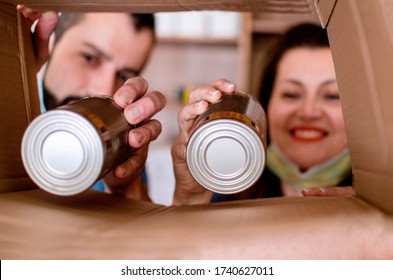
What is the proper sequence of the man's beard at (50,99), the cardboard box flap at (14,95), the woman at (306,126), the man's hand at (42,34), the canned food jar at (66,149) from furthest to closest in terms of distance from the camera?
the woman at (306,126) < the man's beard at (50,99) < the man's hand at (42,34) < the cardboard box flap at (14,95) < the canned food jar at (66,149)

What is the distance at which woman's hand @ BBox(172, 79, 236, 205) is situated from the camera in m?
0.48

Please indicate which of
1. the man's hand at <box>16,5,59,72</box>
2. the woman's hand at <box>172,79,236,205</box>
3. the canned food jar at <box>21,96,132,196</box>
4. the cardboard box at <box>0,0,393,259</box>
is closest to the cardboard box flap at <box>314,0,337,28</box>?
the cardboard box at <box>0,0,393,259</box>

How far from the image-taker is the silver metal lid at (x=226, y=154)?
393 mm

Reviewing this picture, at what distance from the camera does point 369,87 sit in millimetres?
391

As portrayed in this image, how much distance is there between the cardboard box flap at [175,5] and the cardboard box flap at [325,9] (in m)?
0.02

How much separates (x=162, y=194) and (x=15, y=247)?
2.06 meters

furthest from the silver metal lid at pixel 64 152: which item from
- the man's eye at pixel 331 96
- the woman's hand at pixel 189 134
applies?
the man's eye at pixel 331 96

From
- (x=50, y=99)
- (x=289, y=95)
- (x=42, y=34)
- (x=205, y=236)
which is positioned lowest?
(x=205, y=236)

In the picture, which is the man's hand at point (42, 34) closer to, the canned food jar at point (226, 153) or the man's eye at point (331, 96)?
the canned food jar at point (226, 153)

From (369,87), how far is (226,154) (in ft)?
0.42

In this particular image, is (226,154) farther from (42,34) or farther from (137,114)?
(42,34)

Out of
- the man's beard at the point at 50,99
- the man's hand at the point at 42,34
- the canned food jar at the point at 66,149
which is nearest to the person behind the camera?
the canned food jar at the point at 66,149

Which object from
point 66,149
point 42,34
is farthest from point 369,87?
point 42,34
